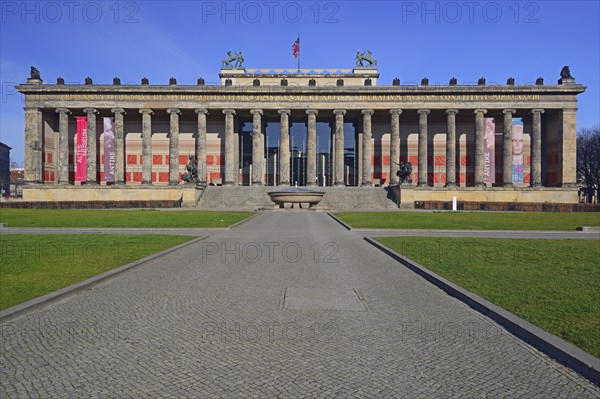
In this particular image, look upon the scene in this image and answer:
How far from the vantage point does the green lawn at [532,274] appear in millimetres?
7023

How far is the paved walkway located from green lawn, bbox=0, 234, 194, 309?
101cm

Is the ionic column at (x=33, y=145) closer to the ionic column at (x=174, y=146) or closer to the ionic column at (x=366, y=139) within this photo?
the ionic column at (x=174, y=146)

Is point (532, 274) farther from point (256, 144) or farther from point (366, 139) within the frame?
point (256, 144)

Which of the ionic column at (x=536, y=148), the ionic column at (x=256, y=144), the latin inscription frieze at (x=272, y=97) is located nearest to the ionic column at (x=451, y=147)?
the latin inscription frieze at (x=272, y=97)

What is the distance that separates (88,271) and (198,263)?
3.17m

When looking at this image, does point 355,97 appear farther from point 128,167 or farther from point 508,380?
point 508,380

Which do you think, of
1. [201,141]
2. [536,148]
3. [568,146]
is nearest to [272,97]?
[201,141]

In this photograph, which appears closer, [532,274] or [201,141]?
[532,274]

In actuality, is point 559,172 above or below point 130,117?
below

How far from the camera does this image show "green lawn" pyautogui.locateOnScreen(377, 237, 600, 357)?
23.0 feet

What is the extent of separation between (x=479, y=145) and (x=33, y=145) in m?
69.0

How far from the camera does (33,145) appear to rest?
2726 inches

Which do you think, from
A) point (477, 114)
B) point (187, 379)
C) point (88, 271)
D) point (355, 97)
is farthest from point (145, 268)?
point (477, 114)

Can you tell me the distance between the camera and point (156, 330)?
22.4 feet
